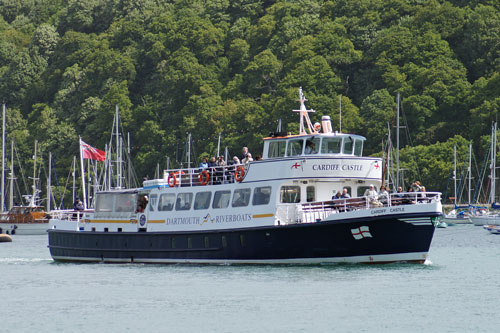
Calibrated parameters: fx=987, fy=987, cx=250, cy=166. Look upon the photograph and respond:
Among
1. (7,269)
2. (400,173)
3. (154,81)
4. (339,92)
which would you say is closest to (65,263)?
(7,269)

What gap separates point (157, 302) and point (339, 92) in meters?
91.7

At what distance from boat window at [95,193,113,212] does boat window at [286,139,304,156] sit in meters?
9.29

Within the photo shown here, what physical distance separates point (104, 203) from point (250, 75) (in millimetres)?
89453

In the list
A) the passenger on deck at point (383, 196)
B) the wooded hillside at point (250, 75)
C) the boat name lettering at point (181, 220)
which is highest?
the wooded hillside at point (250, 75)

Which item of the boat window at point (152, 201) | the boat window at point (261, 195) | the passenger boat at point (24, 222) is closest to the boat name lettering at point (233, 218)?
the boat window at point (261, 195)

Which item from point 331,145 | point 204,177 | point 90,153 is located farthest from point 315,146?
point 90,153

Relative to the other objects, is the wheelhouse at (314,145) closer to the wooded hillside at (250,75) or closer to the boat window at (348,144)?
the boat window at (348,144)

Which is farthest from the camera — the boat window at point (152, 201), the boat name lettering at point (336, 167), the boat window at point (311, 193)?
the boat window at point (152, 201)

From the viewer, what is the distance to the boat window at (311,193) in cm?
4044

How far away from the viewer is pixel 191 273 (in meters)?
39.3

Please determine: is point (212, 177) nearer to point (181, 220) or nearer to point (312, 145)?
point (181, 220)

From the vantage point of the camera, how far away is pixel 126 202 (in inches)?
1753

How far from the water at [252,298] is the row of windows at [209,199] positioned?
A: 8.66ft

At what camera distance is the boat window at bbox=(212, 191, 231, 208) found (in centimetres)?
4117
